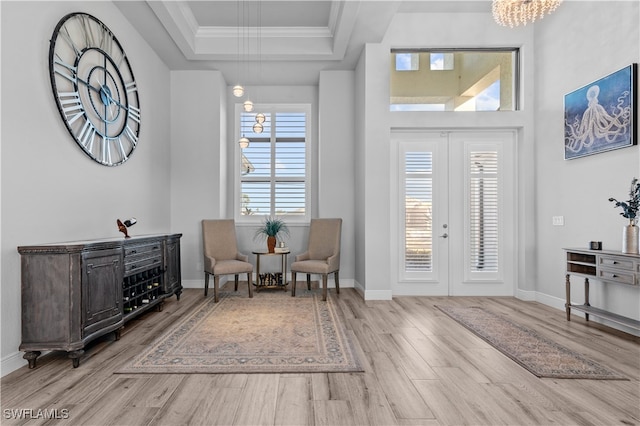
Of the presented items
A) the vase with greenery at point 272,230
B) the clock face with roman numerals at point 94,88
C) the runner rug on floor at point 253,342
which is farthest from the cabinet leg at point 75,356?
the vase with greenery at point 272,230

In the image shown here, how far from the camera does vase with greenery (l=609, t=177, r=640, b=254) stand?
3.34 m

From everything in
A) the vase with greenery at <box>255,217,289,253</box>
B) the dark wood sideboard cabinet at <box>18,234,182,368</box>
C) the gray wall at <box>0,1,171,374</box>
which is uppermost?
the gray wall at <box>0,1,171,374</box>

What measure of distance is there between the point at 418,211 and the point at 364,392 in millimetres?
3337

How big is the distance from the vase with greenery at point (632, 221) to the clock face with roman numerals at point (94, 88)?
520 centimetres

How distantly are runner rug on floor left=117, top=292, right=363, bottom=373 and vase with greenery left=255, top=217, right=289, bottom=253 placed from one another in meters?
1.19

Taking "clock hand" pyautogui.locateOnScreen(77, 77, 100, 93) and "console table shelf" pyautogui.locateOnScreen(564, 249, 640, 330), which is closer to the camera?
"console table shelf" pyautogui.locateOnScreen(564, 249, 640, 330)

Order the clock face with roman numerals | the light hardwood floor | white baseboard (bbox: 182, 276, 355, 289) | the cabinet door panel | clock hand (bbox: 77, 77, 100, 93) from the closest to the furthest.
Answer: the light hardwood floor < the cabinet door panel < the clock face with roman numerals < clock hand (bbox: 77, 77, 100, 93) < white baseboard (bbox: 182, 276, 355, 289)

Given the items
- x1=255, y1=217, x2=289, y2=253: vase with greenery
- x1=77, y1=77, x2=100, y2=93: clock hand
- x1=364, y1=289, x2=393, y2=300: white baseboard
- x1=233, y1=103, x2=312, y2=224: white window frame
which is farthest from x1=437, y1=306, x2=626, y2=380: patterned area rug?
x1=77, y1=77, x2=100, y2=93: clock hand

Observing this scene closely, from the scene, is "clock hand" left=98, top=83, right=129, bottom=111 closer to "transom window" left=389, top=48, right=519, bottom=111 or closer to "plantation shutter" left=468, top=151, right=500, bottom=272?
"transom window" left=389, top=48, right=519, bottom=111

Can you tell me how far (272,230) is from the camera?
5.75 meters

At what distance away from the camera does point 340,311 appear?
4.39 meters

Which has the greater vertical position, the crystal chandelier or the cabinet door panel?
the crystal chandelier

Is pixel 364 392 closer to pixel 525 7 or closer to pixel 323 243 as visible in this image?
pixel 323 243

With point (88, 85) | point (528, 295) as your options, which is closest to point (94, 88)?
point (88, 85)
